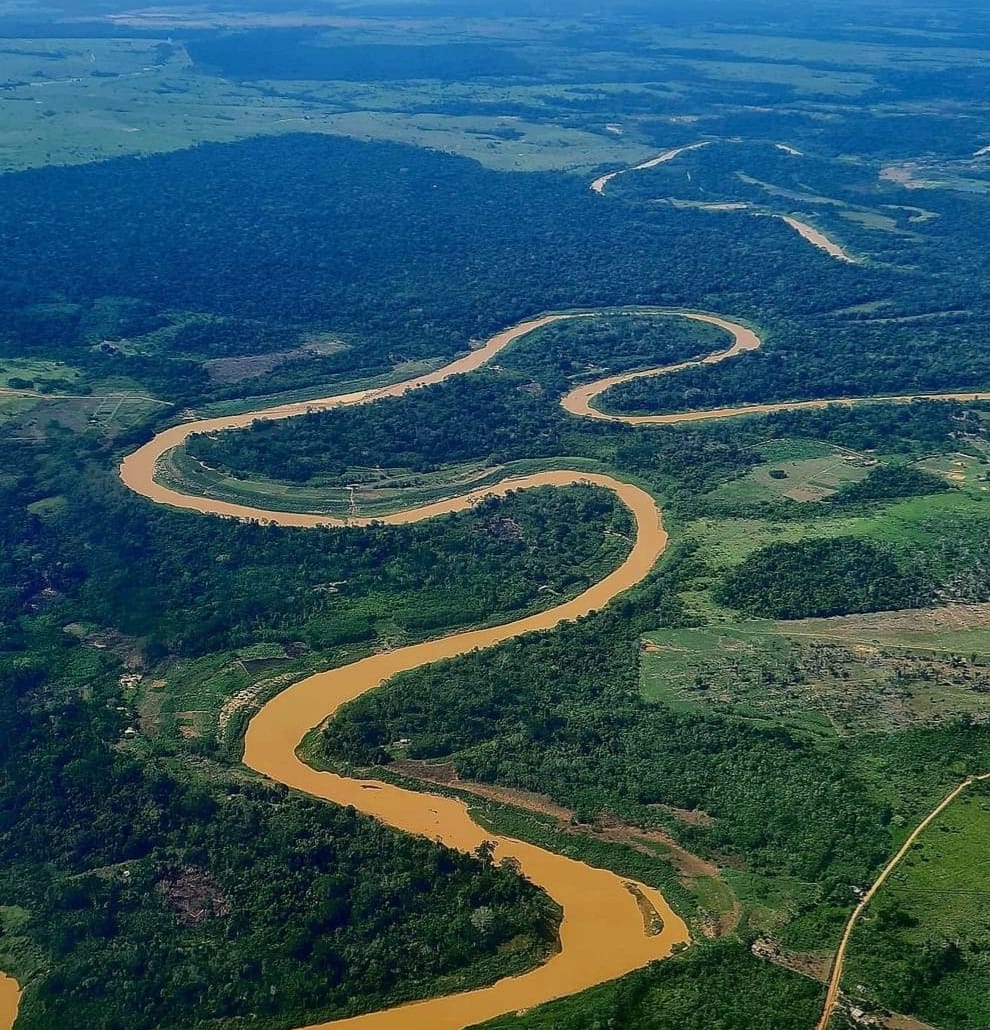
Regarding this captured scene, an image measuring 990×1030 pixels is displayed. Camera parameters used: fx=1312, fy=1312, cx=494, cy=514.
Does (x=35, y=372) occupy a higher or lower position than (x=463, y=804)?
higher

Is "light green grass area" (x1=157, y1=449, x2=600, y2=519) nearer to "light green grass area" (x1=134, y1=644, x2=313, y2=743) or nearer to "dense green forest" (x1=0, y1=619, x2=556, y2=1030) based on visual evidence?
"light green grass area" (x1=134, y1=644, x2=313, y2=743)

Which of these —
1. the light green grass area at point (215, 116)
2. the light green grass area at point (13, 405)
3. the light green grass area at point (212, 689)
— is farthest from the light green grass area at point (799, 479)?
the light green grass area at point (215, 116)

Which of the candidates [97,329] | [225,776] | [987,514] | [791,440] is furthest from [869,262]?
[225,776]

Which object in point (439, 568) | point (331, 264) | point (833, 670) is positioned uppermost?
point (331, 264)

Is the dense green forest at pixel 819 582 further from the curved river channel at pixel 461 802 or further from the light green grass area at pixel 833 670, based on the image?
the curved river channel at pixel 461 802

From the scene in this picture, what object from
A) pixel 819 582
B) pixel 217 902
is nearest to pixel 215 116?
pixel 819 582

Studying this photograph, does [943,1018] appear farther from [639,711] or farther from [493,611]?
[493,611]

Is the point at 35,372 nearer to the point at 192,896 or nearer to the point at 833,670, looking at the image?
the point at 192,896

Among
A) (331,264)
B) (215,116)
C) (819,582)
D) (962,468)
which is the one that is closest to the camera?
(819,582)
